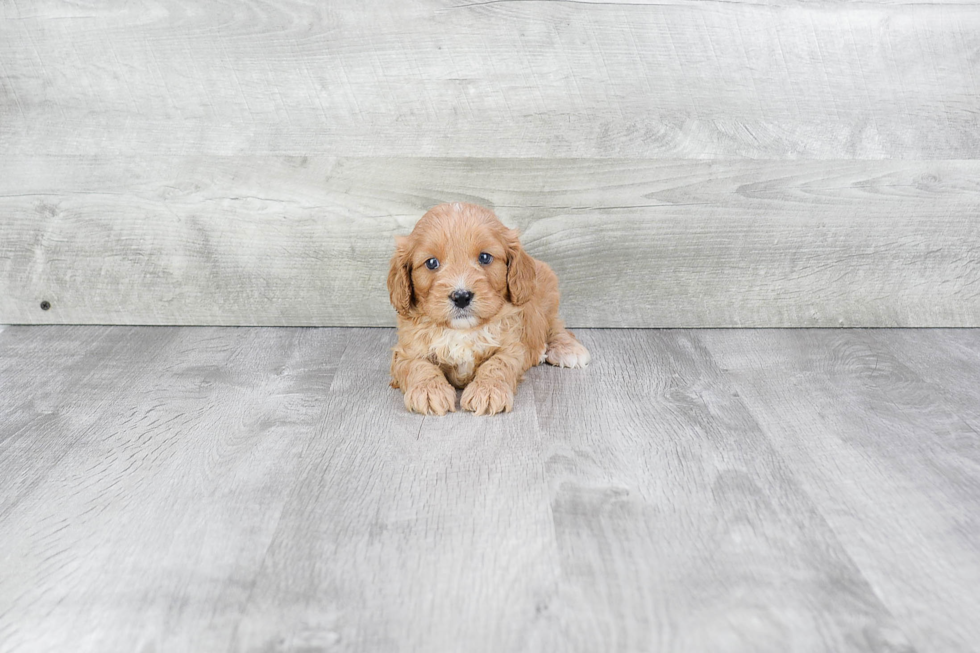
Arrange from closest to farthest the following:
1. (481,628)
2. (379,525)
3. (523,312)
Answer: (481,628), (379,525), (523,312)

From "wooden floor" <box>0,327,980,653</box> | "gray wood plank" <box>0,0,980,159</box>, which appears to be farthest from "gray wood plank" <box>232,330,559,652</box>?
"gray wood plank" <box>0,0,980,159</box>

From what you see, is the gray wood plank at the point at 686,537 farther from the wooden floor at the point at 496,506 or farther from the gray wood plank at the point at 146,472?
the gray wood plank at the point at 146,472

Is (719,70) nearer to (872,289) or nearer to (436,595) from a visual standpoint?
(872,289)

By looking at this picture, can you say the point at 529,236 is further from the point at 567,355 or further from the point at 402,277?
the point at 402,277

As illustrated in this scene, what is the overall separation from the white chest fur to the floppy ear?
9cm

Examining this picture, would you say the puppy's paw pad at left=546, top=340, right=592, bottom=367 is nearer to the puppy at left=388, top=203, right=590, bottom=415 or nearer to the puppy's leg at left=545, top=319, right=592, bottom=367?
the puppy's leg at left=545, top=319, right=592, bottom=367

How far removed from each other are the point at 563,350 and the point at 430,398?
0.46 meters

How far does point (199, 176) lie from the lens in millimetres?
2420

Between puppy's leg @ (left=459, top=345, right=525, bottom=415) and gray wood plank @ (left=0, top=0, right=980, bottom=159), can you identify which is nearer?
puppy's leg @ (left=459, top=345, right=525, bottom=415)

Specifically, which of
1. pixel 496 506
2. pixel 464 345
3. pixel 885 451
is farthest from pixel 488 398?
pixel 885 451

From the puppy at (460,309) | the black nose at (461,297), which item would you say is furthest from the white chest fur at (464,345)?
the black nose at (461,297)

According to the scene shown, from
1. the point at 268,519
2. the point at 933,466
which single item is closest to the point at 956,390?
the point at 933,466

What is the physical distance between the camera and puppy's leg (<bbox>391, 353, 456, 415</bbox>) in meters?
1.88

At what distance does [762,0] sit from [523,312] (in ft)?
3.63
